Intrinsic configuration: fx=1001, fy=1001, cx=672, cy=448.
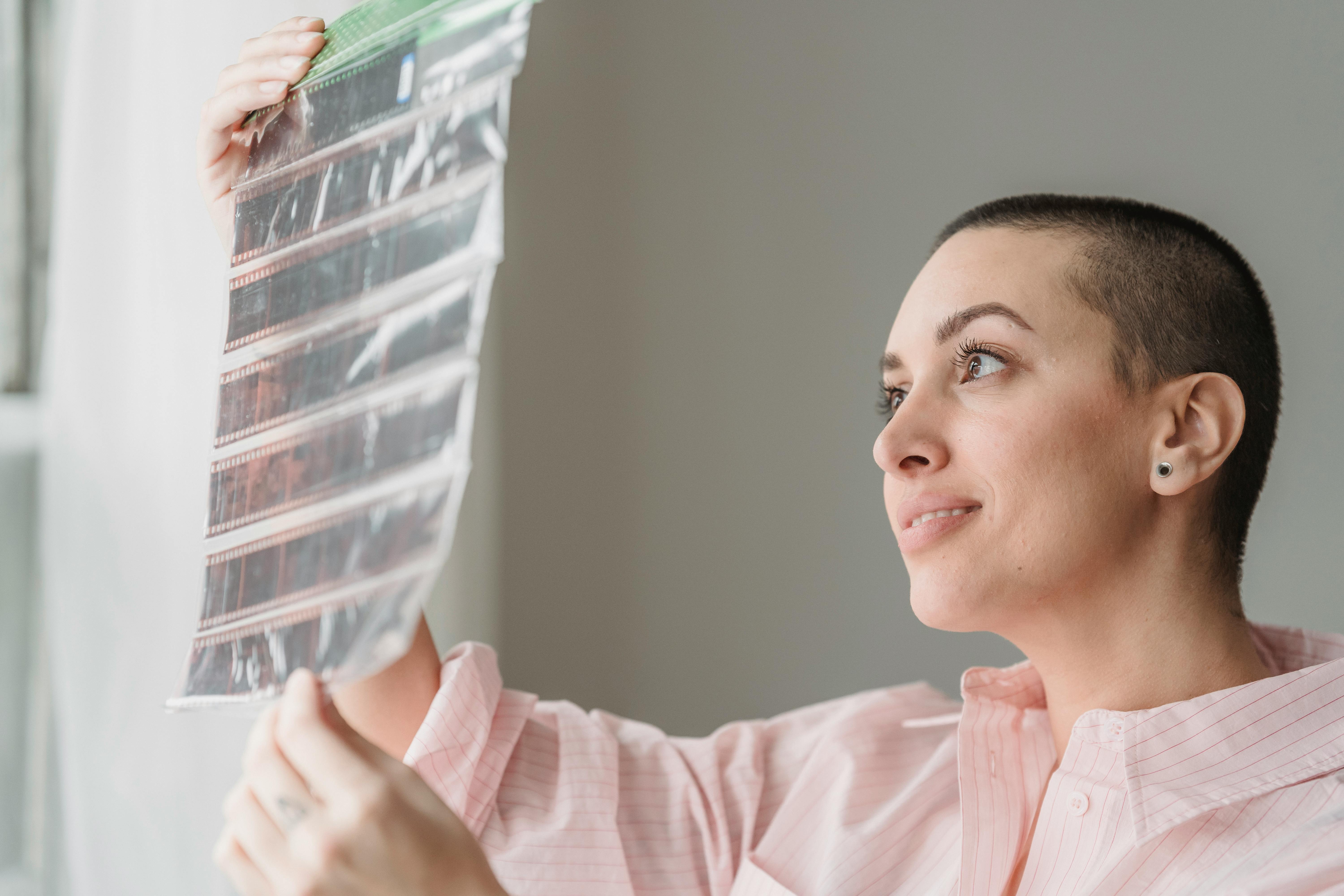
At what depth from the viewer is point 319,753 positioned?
19.7 inches

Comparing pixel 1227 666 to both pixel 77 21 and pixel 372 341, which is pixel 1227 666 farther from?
pixel 77 21

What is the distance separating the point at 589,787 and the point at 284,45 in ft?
2.34

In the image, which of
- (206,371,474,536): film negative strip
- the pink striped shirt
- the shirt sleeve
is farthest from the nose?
(206,371,474,536): film negative strip

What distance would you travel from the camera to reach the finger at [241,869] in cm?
52

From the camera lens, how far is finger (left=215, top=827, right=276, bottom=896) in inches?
20.6

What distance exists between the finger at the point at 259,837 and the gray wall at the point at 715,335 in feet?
3.80

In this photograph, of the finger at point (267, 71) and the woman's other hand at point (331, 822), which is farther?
the finger at point (267, 71)

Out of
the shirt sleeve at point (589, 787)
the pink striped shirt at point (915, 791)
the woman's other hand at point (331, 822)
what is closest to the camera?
the woman's other hand at point (331, 822)

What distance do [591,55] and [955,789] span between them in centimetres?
131

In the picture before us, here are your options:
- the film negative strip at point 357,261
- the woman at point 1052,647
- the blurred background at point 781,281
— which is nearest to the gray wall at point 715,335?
the blurred background at point 781,281

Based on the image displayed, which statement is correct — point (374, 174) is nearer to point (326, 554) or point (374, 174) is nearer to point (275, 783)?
point (326, 554)

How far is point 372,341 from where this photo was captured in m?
0.57

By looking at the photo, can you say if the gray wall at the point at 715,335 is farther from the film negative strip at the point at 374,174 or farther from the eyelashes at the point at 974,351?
the film negative strip at the point at 374,174

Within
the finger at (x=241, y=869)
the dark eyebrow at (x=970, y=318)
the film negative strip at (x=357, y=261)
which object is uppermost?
the dark eyebrow at (x=970, y=318)
